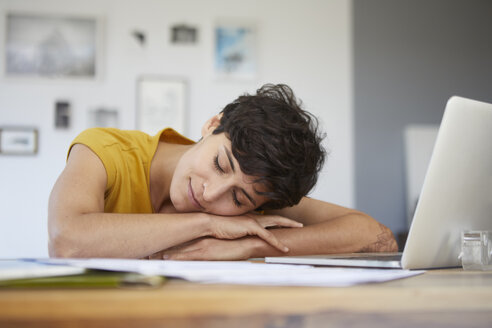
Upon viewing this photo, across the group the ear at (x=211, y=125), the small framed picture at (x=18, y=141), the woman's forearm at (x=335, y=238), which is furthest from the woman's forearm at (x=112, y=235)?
the small framed picture at (x=18, y=141)

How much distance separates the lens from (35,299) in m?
0.37

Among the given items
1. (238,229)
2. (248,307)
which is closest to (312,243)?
(238,229)

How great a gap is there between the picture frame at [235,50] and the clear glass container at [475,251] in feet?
10.7

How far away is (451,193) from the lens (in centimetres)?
75

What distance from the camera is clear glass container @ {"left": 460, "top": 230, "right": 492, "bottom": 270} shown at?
30.4 inches

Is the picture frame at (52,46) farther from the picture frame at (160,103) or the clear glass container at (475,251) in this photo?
the clear glass container at (475,251)

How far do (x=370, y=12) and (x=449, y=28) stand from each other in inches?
28.0

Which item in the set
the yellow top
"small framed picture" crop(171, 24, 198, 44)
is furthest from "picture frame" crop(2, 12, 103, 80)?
the yellow top

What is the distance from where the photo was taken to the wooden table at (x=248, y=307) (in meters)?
0.36

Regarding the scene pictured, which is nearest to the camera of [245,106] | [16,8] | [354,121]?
[245,106]

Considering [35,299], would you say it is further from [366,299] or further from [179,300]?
[366,299]

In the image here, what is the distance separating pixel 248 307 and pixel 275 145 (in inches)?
33.2

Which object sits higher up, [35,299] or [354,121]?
[354,121]

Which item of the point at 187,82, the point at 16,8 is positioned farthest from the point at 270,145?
the point at 16,8
